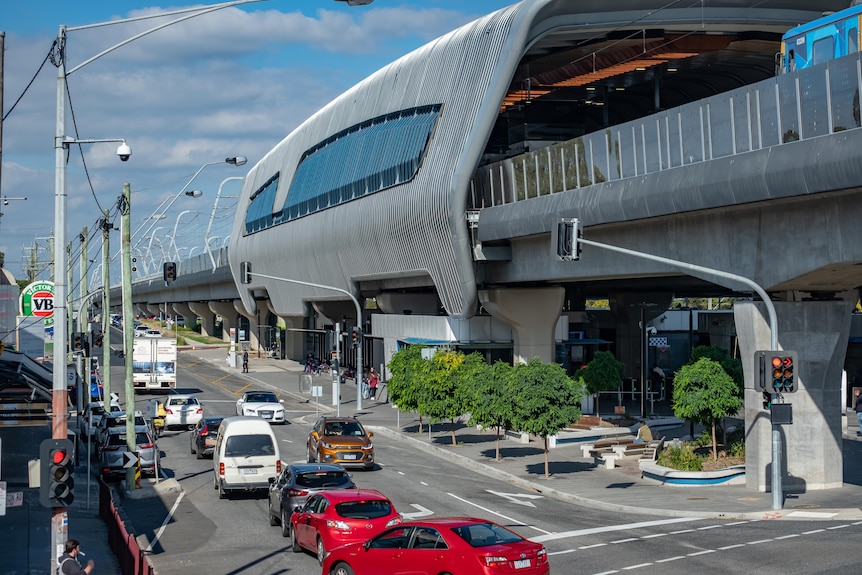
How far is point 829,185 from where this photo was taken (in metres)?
25.6

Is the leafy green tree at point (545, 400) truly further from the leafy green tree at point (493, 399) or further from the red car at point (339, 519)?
the red car at point (339, 519)

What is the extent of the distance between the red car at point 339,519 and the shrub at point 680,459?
1441 centimetres

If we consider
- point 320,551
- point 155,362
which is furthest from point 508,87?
point 155,362

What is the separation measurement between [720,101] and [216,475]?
1803 centimetres

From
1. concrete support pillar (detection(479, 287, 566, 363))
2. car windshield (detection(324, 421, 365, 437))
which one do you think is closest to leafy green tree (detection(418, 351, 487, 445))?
concrete support pillar (detection(479, 287, 566, 363))

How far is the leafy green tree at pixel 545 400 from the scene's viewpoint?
3516cm

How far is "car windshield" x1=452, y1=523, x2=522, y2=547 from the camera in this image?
16.1m

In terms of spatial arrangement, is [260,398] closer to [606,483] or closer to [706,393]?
[606,483]

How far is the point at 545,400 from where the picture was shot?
3516cm

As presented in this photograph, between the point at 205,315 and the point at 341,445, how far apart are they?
129 meters

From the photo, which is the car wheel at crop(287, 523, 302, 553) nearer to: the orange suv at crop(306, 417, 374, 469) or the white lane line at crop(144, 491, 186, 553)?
the white lane line at crop(144, 491, 186, 553)

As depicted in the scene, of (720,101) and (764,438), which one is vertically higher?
(720,101)

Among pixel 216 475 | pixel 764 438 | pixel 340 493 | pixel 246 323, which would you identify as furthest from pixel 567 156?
pixel 246 323

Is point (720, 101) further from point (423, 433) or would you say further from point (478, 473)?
point (423, 433)
